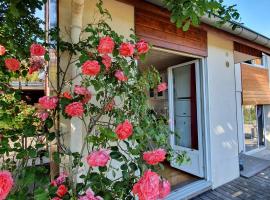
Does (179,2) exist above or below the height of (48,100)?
above

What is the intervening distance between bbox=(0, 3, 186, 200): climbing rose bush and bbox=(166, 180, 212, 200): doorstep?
203 centimetres

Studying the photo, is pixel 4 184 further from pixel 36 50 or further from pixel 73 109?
pixel 36 50

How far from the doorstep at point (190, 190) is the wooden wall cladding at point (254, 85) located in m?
3.96

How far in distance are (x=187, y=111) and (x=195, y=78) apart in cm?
81

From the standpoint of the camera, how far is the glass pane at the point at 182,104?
457 cm

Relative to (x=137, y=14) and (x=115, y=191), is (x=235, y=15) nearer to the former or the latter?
(x=137, y=14)

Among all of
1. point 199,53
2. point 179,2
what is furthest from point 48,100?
point 199,53

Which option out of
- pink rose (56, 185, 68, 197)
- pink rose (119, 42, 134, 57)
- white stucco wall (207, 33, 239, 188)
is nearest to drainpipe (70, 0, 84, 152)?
pink rose (119, 42, 134, 57)

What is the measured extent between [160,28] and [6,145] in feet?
8.60

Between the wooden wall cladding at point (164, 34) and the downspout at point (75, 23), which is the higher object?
the wooden wall cladding at point (164, 34)

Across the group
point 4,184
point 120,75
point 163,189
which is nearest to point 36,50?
point 120,75

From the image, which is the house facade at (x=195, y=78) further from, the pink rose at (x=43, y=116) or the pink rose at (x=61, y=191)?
the pink rose at (x=61, y=191)

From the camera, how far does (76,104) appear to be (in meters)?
1.49

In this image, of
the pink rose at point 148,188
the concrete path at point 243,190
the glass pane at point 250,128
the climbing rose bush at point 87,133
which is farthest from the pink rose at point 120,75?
the glass pane at point 250,128
